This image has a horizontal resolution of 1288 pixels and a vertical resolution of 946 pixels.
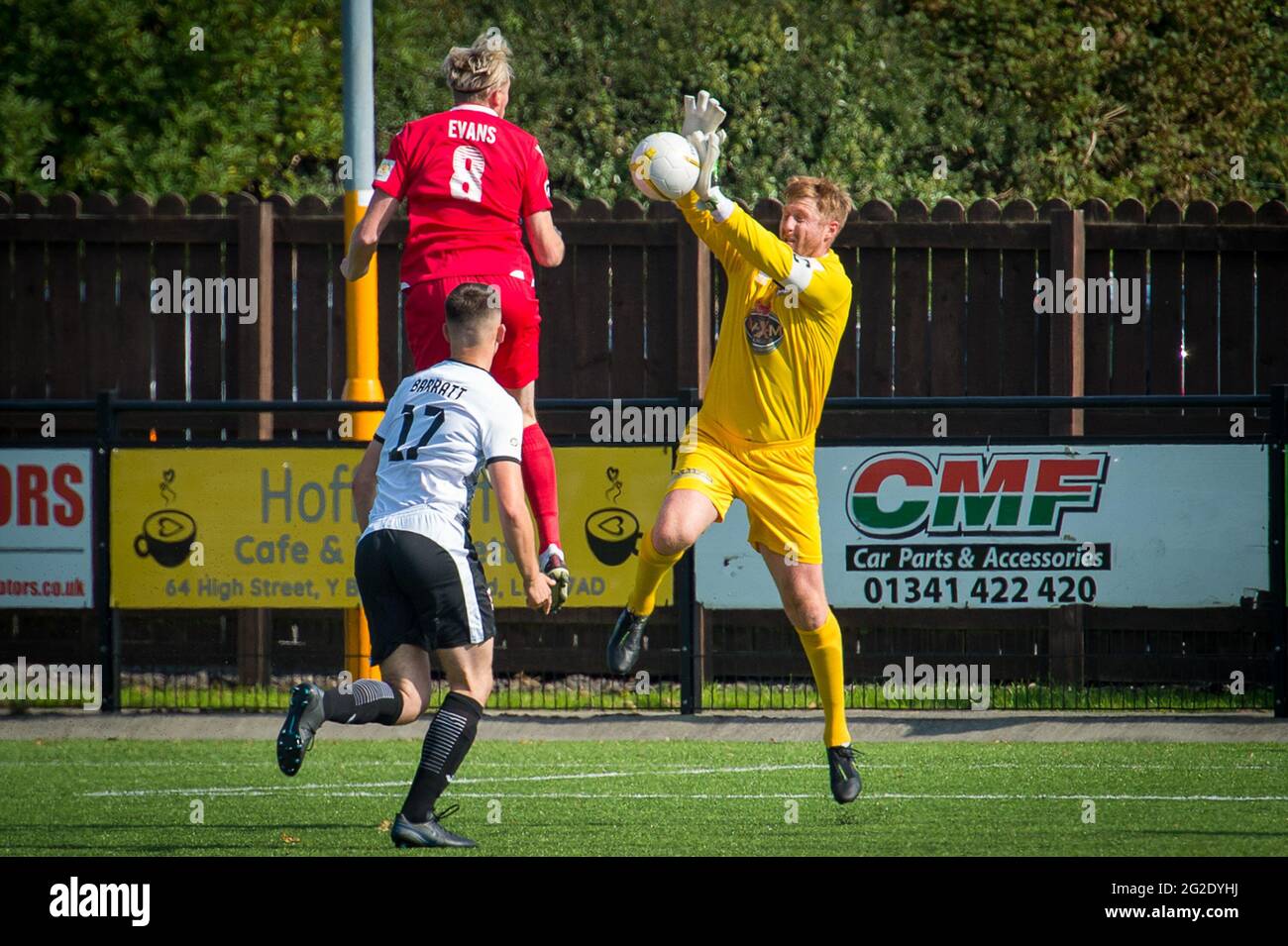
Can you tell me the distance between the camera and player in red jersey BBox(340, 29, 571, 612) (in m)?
7.34

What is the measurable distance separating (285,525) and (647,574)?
12.2 feet

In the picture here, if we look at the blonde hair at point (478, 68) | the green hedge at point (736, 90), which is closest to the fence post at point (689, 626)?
the blonde hair at point (478, 68)

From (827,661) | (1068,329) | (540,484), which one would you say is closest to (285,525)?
(540,484)

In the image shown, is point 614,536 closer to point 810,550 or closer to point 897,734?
point 897,734

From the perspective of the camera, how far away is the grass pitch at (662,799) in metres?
6.51

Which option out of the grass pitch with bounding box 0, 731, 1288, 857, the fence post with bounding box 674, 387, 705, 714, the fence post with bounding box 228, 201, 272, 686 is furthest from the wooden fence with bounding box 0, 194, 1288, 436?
the grass pitch with bounding box 0, 731, 1288, 857

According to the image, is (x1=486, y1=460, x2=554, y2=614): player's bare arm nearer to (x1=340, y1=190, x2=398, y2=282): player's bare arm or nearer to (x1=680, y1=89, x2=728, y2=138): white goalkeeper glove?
(x1=340, y1=190, x2=398, y2=282): player's bare arm

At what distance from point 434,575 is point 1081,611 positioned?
578cm

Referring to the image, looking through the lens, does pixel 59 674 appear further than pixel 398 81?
No

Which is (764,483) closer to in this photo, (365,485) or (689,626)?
(365,485)

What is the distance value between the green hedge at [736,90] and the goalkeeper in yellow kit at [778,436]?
308 inches

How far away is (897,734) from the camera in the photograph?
1023cm

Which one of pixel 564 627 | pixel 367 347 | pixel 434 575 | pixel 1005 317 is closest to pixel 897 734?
pixel 564 627

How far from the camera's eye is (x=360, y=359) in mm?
10867
